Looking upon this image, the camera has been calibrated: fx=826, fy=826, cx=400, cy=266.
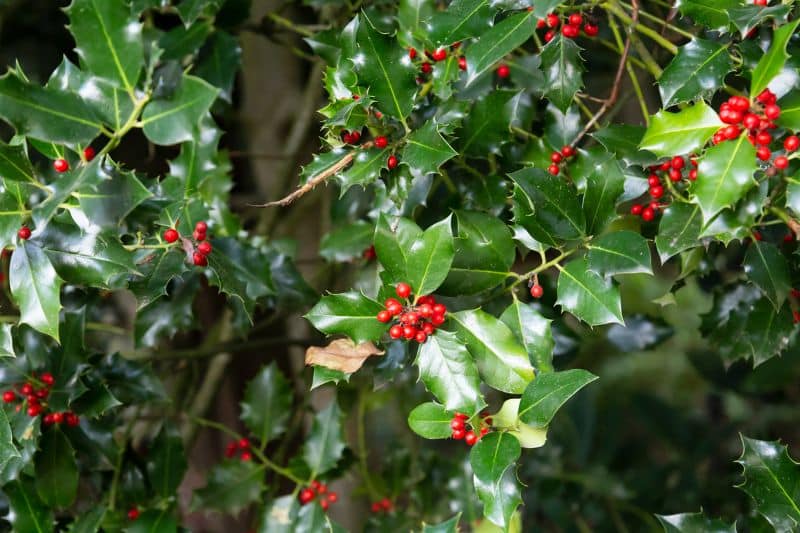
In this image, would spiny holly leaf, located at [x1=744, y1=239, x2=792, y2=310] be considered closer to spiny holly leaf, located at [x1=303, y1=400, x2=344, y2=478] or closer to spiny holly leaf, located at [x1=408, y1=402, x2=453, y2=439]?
spiny holly leaf, located at [x1=408, y1=402, x2=453, y2=439]

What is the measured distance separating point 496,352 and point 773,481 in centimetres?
41

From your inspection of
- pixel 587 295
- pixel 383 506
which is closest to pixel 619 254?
pixel 587 295

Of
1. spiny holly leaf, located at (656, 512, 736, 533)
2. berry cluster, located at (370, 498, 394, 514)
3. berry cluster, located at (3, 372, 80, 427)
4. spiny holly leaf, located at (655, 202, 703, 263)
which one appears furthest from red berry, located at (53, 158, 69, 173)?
berry cluster, located at (370, 498, 394, 514)

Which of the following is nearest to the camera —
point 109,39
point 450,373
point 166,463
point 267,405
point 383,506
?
point 450,373

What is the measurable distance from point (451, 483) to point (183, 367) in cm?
58

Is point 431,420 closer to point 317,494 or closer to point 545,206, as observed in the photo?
point 545,206

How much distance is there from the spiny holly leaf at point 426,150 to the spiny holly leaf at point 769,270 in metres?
0.42

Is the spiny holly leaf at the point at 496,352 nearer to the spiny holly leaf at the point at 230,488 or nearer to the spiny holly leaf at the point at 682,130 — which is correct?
the spiny holly leaf at the point at 682,130

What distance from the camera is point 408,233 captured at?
2.97 feet

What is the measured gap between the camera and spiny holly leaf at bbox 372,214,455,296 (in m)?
0.88

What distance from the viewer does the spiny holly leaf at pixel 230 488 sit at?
139 cm

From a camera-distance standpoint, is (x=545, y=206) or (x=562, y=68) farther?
(x=562, y=68)

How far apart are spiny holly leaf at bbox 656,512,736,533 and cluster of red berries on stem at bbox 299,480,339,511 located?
575 millimetres

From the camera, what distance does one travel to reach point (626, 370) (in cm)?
439
